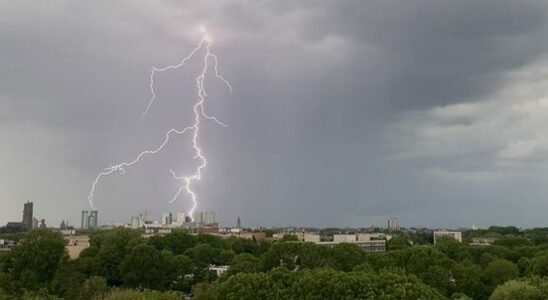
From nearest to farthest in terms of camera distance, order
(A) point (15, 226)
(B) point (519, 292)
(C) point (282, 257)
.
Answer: (B) point (519, 292) → (C) point (282, 257) → (A) point (15, 226)

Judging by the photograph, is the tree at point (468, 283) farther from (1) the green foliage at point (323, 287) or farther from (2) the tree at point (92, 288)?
(2) the tree at point (92, 288)

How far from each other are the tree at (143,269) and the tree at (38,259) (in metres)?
6.88

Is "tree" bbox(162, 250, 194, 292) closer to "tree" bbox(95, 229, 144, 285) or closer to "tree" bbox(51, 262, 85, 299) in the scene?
"tree" bbox(95, 229, 144, 285)

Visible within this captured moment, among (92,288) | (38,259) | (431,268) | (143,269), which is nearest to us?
(431,268)

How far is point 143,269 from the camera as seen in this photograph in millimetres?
56969

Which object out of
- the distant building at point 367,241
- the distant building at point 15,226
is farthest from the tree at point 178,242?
the distant building at point 15,226

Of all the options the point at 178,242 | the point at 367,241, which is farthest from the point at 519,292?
the point at 367,241

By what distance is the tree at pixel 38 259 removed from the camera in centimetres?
5825

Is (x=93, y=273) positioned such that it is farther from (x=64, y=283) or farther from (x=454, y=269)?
(x=454, y=269)

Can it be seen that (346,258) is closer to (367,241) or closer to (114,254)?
(114,254)

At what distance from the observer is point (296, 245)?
5569 centimetres

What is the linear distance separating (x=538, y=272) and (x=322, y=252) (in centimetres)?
1825

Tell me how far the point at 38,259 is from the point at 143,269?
1052 centimetres

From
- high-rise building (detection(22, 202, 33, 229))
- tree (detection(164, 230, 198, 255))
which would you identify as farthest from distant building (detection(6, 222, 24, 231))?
tree (detection(164, 230, 198, 255))
